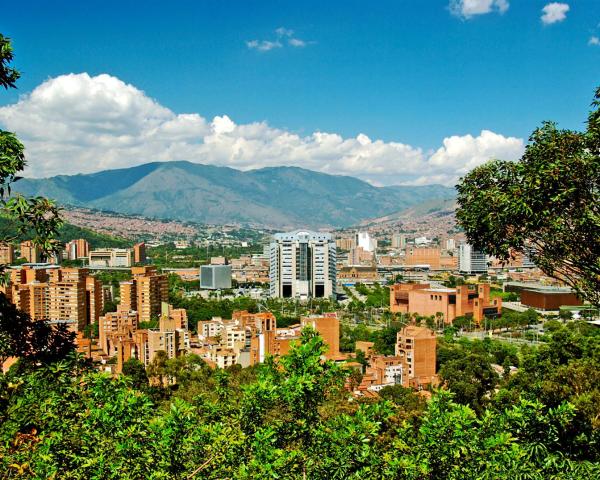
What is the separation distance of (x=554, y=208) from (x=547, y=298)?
25.4m

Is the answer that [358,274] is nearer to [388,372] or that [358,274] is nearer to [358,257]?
[358,257]

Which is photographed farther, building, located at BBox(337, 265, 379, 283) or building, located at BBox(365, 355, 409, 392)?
building, located at BBox(337, 265, 379, 283)

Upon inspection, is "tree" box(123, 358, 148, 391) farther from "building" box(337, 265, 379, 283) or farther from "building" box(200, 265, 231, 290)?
"building" box(337, 265, 379, 283)

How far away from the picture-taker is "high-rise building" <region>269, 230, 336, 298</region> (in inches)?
1214

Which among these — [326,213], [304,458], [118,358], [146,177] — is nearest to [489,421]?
[304,458]

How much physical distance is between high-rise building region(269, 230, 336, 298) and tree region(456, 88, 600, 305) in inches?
1089

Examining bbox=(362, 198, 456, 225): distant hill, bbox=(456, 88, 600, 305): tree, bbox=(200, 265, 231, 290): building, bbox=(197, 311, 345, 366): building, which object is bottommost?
bbox=(197, 311, 345, 366): building

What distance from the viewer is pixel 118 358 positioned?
13859 mm

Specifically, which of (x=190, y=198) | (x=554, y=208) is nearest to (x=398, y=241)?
(x=554, y=208)

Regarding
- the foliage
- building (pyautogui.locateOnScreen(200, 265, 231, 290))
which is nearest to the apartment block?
building (pyautogui.locateOnScreen(200, 265, 231, 290))

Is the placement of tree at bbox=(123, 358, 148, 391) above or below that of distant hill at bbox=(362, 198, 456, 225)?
below

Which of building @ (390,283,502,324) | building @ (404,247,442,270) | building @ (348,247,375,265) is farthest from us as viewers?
building @ (348,247,375,265)

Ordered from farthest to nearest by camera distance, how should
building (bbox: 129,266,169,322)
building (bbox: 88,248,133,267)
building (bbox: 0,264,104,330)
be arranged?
building (bbox: 88,248,133,267) < building (bbox: 129,266,169,322) < building (bbox: 0,264,104,330)

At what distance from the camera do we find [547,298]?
2608 cm
